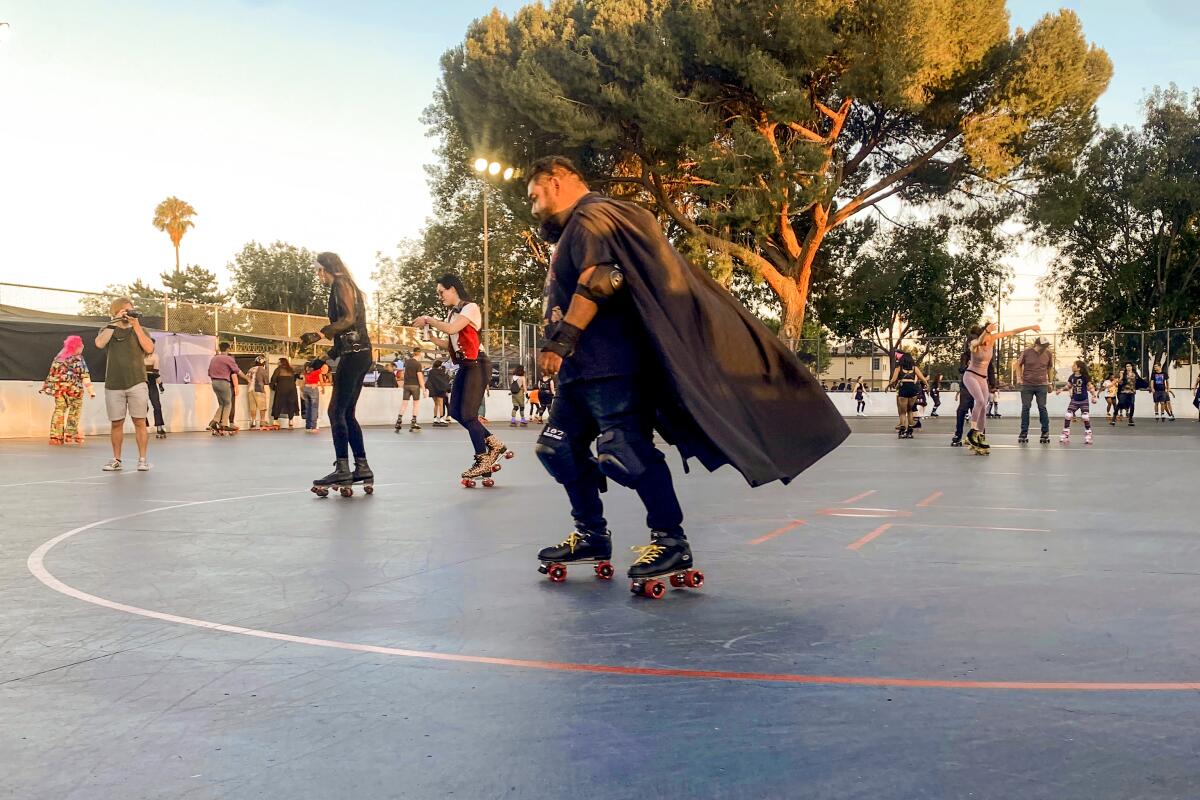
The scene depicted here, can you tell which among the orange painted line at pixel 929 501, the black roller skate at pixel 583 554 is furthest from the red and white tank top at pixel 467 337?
the black roller skate at pixel 583 554

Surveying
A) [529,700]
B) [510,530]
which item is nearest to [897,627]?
[529,700]

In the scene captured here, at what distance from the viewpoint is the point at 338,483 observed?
8734 millimetres

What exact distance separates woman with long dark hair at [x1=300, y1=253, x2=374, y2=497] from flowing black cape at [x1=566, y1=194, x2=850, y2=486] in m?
4.43

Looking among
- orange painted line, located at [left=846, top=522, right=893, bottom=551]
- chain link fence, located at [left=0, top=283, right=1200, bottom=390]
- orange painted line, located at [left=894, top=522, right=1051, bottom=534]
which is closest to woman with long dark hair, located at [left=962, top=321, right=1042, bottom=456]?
chain link fence, located at [left=0, top=283, right=1200, bottom=390]

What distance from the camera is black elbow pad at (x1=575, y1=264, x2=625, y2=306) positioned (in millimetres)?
4566

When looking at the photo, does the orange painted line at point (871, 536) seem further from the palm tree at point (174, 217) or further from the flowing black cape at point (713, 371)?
the palm tree at point (174, 217)

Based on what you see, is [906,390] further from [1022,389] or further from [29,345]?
[29,345]

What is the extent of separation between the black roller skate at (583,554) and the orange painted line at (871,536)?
153cm

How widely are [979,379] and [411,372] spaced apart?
12502 mm

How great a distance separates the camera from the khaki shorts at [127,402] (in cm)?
1156

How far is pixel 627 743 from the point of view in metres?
2.68

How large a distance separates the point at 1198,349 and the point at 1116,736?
34437mm

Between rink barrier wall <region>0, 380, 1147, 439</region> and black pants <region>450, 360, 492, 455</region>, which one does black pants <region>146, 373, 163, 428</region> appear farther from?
black pants <region>450, 360, 492, 455</region>

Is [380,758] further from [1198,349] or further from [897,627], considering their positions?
[1198,349]
